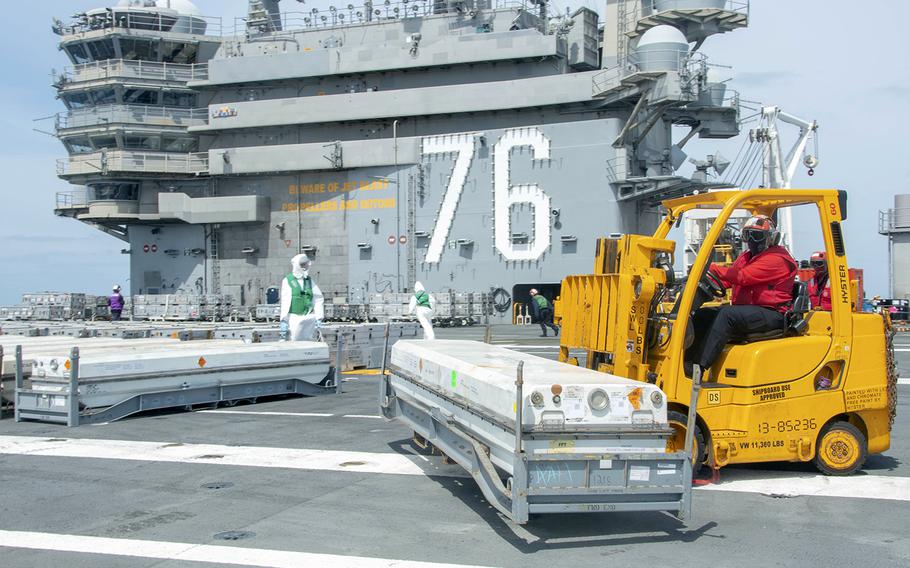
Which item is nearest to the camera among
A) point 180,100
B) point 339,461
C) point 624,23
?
point 339,461

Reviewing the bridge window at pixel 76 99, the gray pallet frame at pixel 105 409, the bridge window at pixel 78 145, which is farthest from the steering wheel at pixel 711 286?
the bridge window at pixel 76 99

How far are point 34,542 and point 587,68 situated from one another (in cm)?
3261

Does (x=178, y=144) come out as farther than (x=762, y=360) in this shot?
Yes

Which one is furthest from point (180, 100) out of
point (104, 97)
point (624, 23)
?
point (624, 23)

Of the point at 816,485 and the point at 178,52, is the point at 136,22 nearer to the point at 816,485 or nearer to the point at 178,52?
the point at 178,52

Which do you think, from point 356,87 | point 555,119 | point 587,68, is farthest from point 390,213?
point 587,68

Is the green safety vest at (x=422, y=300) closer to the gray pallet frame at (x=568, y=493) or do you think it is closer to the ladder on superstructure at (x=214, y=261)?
the gray pallet frame at (x=568, y=493)

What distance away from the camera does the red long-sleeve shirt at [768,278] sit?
25.1 feet

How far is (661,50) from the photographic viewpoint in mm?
30078

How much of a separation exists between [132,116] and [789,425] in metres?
37.1

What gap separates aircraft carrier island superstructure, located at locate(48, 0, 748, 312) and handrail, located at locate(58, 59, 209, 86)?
0.10 metres

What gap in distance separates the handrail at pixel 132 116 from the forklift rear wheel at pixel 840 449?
35.8 metres

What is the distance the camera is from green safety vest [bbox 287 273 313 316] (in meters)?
15.2

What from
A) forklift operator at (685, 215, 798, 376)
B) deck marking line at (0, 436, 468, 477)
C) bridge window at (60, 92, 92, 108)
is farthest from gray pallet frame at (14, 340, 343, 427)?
bridge window at (60, 92, 92, 108)
